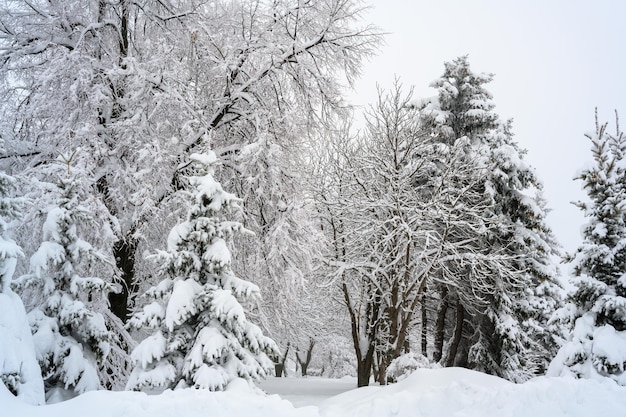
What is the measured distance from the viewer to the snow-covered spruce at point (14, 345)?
5375 millimetres

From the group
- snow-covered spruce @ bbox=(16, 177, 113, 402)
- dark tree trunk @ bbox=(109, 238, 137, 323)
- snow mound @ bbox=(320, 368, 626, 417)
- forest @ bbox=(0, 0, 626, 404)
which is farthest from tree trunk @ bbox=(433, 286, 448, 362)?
snow-covered spruce @ bbox=(16, 177, 113, 402)

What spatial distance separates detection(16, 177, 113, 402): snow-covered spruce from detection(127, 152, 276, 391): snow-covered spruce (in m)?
0.75

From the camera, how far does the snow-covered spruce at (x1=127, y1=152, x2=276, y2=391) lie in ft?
20.1

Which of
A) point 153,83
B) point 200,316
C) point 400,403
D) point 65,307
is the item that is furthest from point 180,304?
point 153,83

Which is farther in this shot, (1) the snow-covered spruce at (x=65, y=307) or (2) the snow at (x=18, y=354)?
(1) the snow-covered spruce at (x=65, y=307)

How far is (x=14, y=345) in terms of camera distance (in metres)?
5.47

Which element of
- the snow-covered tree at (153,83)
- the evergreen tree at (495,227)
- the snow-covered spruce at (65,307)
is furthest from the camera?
the evergreen tree at (495,227)

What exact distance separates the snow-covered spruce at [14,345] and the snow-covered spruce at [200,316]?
1.17m

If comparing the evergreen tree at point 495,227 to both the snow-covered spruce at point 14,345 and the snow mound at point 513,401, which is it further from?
the snow-covered spruce at point 14,345

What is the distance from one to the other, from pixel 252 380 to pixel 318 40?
6.90 metres

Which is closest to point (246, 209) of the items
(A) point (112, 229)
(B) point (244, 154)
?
(B) point (244, 154)

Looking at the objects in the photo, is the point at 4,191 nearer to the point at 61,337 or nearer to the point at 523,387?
the point at 61,337

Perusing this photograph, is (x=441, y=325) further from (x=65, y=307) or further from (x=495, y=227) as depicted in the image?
(x=65, y=307)

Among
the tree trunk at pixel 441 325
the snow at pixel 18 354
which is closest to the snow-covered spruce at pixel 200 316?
the snow at pixel 18 354
